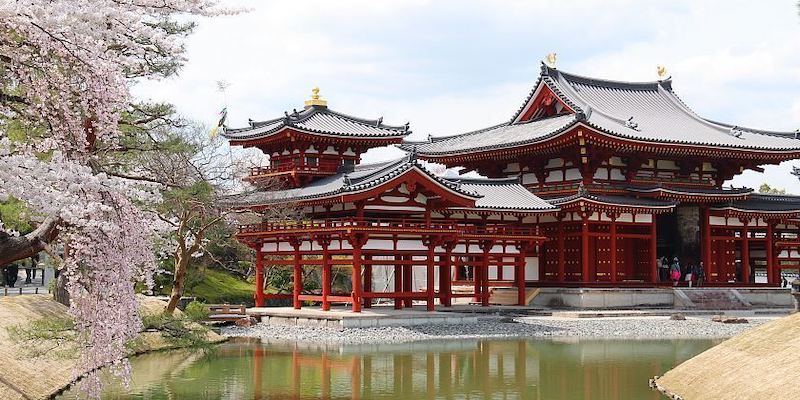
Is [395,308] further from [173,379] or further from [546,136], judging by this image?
[173,379]

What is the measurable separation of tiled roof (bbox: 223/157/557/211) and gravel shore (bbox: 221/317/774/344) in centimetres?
417

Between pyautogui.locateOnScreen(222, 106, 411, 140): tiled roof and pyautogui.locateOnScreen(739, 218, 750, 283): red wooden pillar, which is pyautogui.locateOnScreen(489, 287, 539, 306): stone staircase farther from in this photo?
pyautogui.locateOnScreen(739, 218, 750, 283): red wooden pillar

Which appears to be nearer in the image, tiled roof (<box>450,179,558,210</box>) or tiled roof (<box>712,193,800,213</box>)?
tiled roof (<box>450,179,558,210</box>)

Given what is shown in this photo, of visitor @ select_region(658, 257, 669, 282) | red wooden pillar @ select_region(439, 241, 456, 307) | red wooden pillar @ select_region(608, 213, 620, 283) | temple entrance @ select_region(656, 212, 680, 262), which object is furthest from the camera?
temple entrance @ select_region(656, 212, 680, 262)

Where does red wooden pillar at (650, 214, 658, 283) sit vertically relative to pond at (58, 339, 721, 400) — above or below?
above

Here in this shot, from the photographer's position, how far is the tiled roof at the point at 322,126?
32656 millimetres

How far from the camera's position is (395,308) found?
3123 cm

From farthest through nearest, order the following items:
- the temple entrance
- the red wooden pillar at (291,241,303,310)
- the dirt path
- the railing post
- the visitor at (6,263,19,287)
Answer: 1. the visitor at (6,263,19,287)
2. the temple entrance
3. the red wooden pillar at (291,241,303,310)
4. the railing post
5. the dirt path

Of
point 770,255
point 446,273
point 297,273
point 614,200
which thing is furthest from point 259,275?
point 770,255

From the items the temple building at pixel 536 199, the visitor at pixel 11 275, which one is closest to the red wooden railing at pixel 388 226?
the temple building at pixel 536 199

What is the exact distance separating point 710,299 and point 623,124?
7935 millimetres

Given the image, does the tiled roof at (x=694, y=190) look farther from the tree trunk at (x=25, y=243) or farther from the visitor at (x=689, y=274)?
the tree trunk at (x=25, y=243)

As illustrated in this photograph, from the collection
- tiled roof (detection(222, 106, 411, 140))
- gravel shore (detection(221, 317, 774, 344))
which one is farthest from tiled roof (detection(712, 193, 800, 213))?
tiled roof (detection(222, 106, 411, 140))

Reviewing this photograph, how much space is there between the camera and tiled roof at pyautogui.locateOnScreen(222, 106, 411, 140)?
32.7 m
